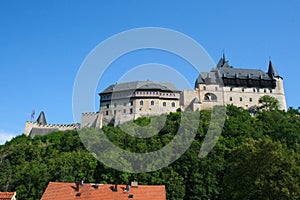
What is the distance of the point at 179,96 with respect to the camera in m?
76.2

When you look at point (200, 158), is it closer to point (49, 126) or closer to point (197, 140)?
point (197, 140)

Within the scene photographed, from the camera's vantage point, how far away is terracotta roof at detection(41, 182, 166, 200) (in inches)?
1148

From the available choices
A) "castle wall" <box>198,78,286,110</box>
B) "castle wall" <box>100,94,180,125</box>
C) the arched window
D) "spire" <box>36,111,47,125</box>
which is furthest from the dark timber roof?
"spire" <box>36,111,47,125</box>

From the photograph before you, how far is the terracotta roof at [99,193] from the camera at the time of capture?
2916 centimetres

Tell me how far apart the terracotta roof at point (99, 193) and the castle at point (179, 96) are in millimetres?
41361

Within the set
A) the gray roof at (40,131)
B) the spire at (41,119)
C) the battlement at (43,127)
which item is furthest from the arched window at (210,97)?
the spire at (41,119)

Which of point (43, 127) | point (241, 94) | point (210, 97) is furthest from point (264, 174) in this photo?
point (43, 127)

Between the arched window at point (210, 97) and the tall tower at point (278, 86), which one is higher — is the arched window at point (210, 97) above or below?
below

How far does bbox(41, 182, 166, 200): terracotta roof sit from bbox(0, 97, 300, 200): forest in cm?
616

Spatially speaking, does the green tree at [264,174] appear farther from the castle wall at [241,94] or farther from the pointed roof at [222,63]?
the pointed roof at [222,63]

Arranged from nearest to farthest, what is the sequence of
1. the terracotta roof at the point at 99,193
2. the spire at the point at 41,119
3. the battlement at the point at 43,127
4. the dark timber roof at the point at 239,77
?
the terracotta roof at the point at 99,193 < the battlement at the point at 43,127 < the dark timber roof at the point at 239,77 < the spire at the point at 41,119

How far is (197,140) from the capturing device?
51.1 m

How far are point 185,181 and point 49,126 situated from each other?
4545 centimetres

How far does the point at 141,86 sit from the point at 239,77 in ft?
75.6
